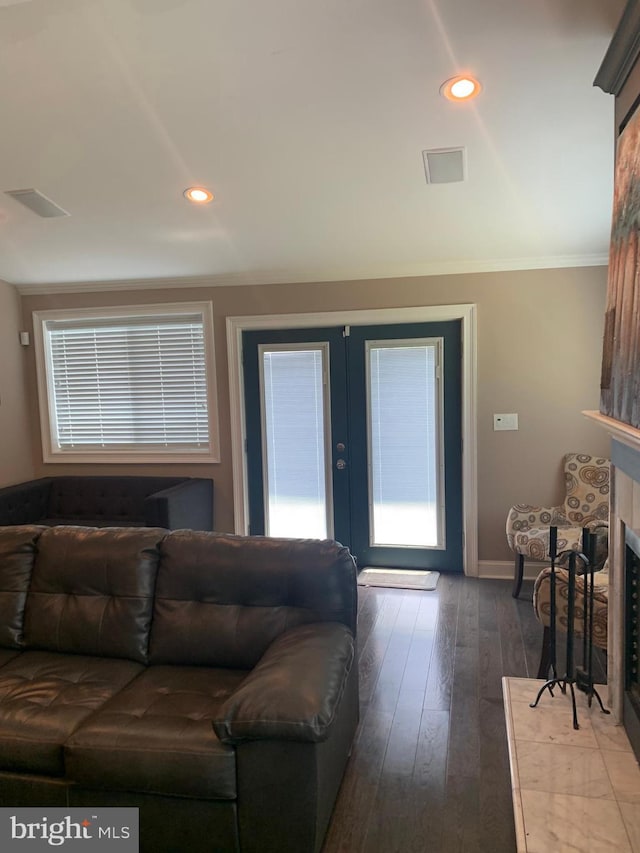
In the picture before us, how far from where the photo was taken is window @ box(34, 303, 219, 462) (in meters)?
4.67

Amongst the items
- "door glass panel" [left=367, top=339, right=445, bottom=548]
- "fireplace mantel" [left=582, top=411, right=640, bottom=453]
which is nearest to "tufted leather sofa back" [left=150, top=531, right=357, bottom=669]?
"fireplace mantel" [left=582, top=411, right=640, bottom=453]

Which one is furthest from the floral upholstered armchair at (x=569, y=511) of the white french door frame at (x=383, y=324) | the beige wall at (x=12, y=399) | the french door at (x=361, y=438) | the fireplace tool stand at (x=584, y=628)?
the beige wall at (x=12, y=399)

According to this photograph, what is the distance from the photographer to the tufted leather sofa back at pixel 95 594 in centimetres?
229

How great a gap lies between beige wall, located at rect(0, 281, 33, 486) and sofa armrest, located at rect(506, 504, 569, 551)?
163 inches

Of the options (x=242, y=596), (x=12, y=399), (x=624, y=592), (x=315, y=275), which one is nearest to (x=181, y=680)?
(x=242, y=596)

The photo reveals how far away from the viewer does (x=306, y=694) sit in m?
1.65

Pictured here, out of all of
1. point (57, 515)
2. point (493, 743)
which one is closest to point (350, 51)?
point (493, 743)

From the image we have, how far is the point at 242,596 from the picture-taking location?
7.34 feet

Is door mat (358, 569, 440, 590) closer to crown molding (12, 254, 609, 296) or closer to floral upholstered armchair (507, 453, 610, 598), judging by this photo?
floral upholstered armchair (507, 453, 610, 598)

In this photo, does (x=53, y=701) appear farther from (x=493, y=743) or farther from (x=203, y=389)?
(x=203, y=389)

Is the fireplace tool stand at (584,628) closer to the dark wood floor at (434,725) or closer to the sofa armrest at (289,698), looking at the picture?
A: the dark wood floor at (434,725)

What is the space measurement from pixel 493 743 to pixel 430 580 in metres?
1.89

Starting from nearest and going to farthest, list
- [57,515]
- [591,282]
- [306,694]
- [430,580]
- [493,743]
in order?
1. [306,694]
2. [493,743]
3. [591,282]
4. [430,580]
5. [57,515]

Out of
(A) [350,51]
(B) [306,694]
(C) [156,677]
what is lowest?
(C) [156,677]
